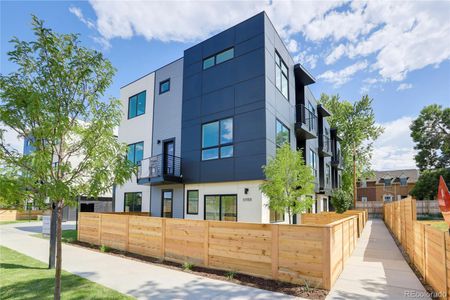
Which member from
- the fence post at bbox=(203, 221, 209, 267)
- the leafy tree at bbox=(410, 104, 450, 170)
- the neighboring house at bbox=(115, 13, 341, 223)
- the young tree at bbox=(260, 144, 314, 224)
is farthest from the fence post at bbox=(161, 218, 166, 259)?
the leafy tree at bbox=(410, 104, 450, 170)

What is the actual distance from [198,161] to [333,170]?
2101 cm

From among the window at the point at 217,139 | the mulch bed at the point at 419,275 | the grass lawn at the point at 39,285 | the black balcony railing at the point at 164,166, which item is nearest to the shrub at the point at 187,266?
the grass lawn at the point at 39,285

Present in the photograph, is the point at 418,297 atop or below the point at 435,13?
below

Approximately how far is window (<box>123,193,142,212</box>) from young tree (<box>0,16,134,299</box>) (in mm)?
12295

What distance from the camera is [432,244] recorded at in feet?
19.4

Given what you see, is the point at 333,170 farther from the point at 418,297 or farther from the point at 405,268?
the point at 418,297

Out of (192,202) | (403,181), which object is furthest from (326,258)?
(403,181)

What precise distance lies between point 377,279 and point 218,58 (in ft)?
38.3

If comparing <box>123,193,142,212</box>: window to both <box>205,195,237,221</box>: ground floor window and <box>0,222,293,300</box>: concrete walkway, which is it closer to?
<box>205,195,237,221</box>: ground floor window

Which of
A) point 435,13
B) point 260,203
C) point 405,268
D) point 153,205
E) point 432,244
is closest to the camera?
point 432,244

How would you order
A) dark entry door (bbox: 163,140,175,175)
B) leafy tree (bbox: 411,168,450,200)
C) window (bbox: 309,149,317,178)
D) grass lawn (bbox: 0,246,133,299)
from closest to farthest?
1. grass lawn (bbox: 0,246,133,299)
2. dark entry door (bbox: 163,140,175,175)
3. window (bbox: 309,149,317,178)
4. leafy tree (bbox: 411,168,450,200)

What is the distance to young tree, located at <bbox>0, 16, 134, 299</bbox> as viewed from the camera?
4.19 metres

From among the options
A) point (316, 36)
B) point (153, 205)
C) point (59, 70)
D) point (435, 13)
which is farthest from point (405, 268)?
point (153, 205)

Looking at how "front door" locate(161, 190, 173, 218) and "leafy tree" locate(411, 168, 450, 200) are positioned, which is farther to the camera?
"leafy tree" locate(411, 168, 450, 200)
